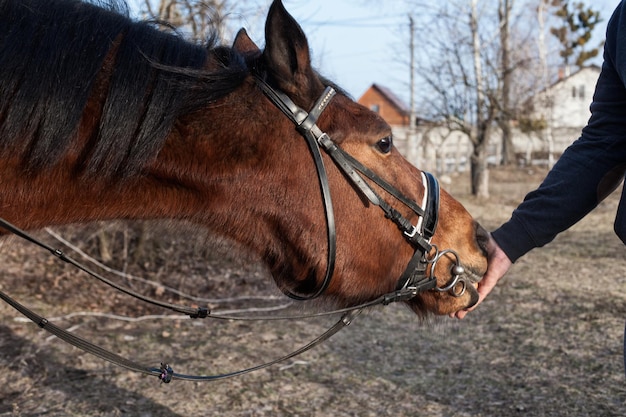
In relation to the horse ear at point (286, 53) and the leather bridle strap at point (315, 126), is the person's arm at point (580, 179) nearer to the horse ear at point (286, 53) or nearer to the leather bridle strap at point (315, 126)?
the leather bridle strap at point (315, 126)

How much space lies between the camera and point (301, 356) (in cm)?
526

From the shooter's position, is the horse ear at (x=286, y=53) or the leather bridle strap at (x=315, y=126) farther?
the leather bridle strap at (x=315, y=126)

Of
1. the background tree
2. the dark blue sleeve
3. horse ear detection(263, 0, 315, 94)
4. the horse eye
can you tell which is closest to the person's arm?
the dark blue sleeve

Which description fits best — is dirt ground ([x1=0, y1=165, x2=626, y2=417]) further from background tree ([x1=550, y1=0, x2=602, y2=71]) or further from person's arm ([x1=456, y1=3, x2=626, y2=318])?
background tree ([x1=550, y1=0, x2=602, y2=71])

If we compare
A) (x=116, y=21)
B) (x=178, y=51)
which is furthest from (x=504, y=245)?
(x=116, y=21)

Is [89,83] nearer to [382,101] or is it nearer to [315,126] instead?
[315,126]

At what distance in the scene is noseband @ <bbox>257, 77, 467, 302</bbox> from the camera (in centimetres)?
204

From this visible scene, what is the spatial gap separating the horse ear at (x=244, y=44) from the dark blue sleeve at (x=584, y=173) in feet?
4.01

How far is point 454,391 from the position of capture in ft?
14.7

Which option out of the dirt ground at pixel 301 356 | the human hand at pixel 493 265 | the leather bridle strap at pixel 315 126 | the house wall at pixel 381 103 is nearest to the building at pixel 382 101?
the house wall at pixel 381 103

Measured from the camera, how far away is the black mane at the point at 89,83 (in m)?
1.72

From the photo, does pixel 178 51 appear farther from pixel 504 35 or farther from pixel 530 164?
pixel 530 164

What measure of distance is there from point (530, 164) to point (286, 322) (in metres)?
26.6

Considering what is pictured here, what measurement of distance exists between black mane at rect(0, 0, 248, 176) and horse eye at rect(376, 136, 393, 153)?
1.91 ft
